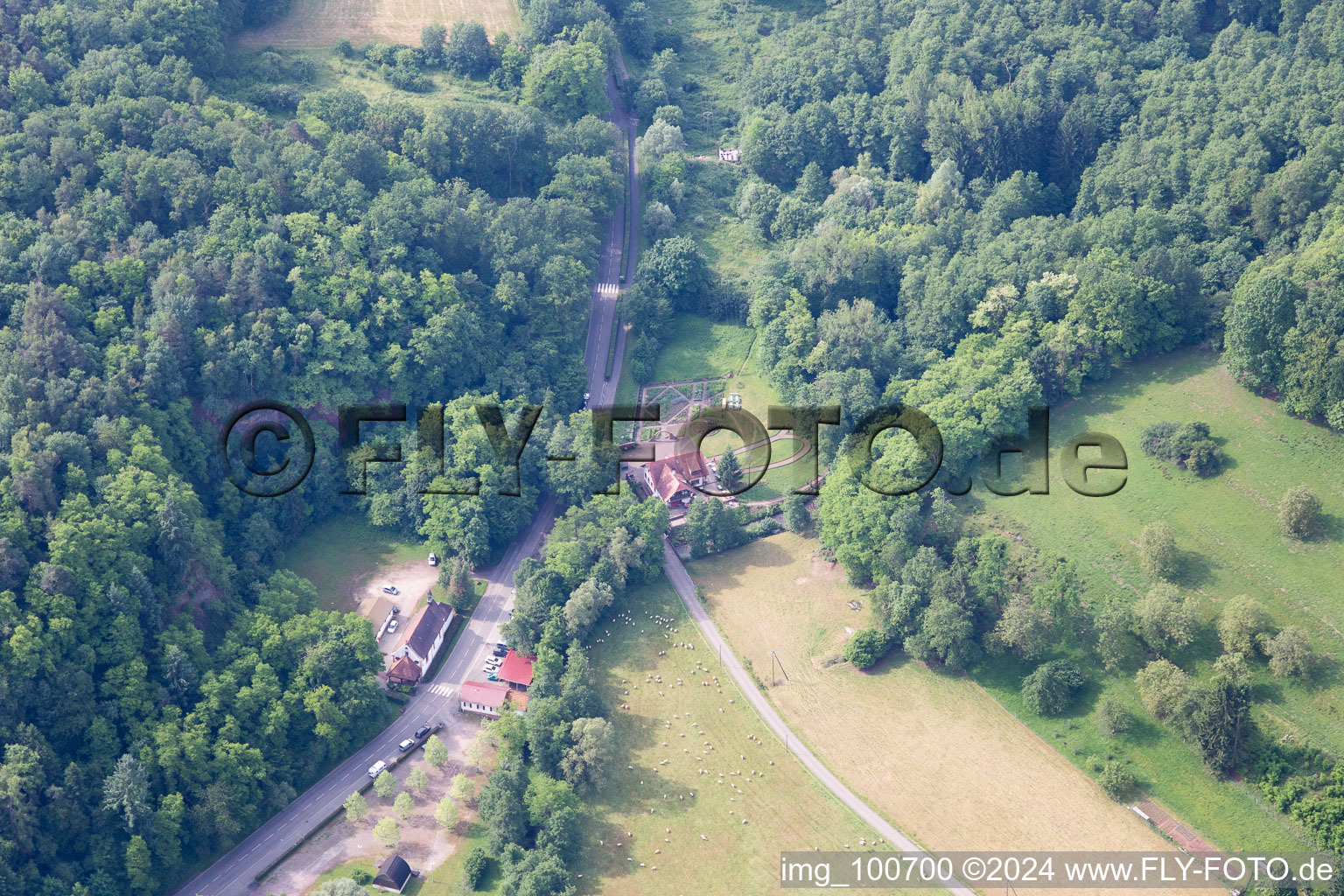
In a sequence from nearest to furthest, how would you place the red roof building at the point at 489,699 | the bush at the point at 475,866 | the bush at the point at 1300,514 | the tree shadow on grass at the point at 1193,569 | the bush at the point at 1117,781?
the bush at the point at 475,866, the bush at the point at 1117,781, the bush at the point at 1300,514, the tree shadow on grass at the point at 1193,569, the red roof building at the point at 489,699

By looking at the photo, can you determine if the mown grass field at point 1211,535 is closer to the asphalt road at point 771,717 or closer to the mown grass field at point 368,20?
the asphalt road at point 771,717

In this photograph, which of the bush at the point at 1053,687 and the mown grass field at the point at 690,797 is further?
the bush at the point at 1053,687

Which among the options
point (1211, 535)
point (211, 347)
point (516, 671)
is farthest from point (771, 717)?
point (211, 347)

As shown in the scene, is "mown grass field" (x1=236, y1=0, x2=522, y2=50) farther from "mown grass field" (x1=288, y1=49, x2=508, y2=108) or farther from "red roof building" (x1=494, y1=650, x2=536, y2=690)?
"red roof building" (x1=494, y1=650, x2=536, y2=690)

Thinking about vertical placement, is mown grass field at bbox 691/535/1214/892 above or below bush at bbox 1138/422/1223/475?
below

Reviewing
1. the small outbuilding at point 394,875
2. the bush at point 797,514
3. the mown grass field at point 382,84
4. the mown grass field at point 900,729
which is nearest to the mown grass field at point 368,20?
the mown grass field at point 382,84

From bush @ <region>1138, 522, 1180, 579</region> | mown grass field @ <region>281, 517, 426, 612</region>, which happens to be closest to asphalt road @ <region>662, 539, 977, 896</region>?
mown grass field @ <region>281, 517, 426, 612</region>

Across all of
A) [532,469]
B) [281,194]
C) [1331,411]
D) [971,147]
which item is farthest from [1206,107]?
[281,194]

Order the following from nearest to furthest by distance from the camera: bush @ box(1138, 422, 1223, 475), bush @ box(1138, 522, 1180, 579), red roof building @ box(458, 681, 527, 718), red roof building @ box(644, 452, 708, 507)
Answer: bush @ box(1138, 522, 1180, 579) < red roof building @ box(458, 681, 527, 718) < bush @ box(1138, 422, 1223, 475) < red roof building @ box(644, 452, 708, 507)
